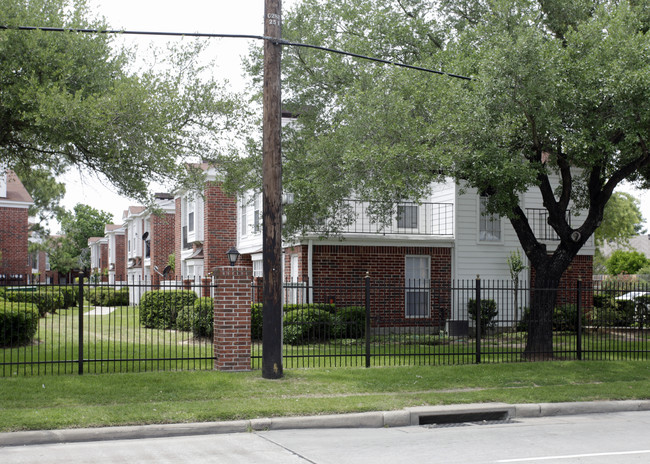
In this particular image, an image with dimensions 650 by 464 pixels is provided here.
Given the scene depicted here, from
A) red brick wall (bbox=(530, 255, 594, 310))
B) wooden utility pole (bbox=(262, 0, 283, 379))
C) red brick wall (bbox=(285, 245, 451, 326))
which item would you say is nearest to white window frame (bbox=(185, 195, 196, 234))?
red brick wall (bbox=(285, 245, 451, 326))

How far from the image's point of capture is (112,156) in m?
13.1

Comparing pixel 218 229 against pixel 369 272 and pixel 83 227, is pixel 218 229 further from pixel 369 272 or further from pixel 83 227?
pixel 83 227

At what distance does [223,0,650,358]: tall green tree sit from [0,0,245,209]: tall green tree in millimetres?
3133

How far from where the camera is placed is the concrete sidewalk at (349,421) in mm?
8672

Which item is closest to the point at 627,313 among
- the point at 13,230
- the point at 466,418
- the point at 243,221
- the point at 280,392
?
the point at 466,418

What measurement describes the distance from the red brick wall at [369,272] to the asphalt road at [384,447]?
1186 centimetres

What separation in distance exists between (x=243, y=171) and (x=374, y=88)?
4204mm

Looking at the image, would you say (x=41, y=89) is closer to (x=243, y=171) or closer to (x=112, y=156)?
(x=112, y=156)

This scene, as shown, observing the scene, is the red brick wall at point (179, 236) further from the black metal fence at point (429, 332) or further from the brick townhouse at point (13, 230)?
the black metal fence at point (429, 332)

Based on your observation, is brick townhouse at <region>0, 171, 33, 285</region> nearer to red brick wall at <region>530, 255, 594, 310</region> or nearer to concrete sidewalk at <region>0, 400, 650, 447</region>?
red brick wall at <region>530, 255, 594, 310</region>

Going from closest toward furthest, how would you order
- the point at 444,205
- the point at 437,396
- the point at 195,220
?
the point at 437,396 < the point at 444,205 < the point at 195,220

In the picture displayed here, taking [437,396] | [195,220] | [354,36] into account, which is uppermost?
[354,36]

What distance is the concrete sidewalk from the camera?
341 inches

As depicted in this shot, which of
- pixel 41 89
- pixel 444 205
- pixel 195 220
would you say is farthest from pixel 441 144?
pixel 195 220
